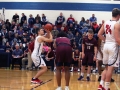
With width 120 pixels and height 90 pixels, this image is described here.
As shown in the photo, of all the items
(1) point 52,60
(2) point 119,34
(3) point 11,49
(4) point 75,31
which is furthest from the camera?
(4) point 75,31

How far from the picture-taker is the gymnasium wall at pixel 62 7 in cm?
2517

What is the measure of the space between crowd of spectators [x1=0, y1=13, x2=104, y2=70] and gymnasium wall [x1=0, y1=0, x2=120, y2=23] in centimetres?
71

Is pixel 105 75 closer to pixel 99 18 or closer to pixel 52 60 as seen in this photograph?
pixel 52 60

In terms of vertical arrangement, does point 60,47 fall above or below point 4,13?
below

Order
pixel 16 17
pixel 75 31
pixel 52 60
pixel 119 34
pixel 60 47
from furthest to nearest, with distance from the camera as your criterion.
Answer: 1. pixel 16 17
2. pixel 75 31
3. pixel 52 60
4. pixel 60 47
5. pixel 119 34

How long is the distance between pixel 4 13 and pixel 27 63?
8700 mm

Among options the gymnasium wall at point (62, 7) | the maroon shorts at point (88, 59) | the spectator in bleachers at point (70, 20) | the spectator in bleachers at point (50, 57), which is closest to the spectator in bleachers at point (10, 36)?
the gymnasium wall at point (62, 7)

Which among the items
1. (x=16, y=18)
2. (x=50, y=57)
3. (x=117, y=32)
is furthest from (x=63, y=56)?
(x=16, y=18)

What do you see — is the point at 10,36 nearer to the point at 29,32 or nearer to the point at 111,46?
the point at 29,32

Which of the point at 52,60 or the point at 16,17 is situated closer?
the point at 52,60

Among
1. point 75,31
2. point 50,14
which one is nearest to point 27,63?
point 75,31

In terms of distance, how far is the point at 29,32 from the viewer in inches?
891

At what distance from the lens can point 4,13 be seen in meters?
25.5

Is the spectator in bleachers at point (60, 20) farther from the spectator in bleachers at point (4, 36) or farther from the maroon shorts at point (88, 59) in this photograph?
the maroon shorts at point (88, 59)
